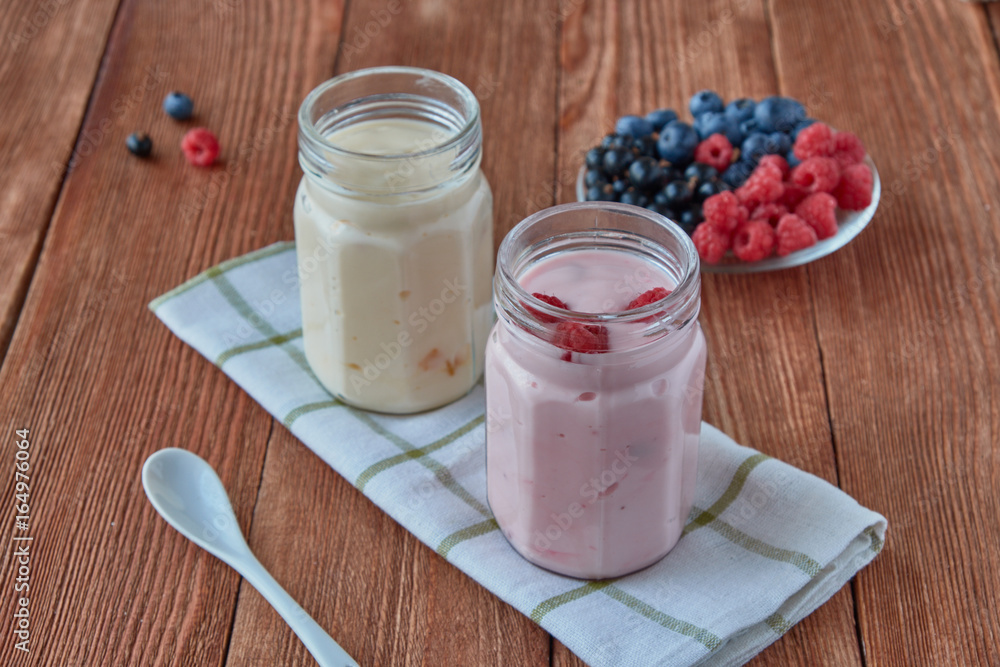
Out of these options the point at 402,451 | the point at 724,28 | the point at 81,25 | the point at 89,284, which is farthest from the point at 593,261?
the point at 81,25

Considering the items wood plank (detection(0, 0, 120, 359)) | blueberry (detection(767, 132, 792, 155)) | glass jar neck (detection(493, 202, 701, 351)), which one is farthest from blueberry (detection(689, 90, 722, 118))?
wood plank (detection(0, 0, 120, 359))

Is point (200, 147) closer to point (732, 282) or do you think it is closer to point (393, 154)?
point (393, 154)

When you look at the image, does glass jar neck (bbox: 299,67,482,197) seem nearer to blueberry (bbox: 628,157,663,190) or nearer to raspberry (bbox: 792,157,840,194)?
blueberry (bbox: 628,157,663,190)

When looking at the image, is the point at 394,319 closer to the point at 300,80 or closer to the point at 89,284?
the point at 89,284

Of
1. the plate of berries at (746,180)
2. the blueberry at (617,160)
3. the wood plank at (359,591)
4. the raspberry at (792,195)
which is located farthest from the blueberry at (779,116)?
the wood plank at (359,591)

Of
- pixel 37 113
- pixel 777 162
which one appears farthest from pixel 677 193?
pixel 37 113

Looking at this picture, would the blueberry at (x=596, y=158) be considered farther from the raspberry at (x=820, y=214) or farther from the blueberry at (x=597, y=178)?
the raspberry at (x=820, y=214)

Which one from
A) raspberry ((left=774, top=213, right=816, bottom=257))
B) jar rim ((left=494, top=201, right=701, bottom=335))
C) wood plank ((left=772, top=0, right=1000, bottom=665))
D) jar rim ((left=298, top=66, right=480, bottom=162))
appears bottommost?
wood plank ((left=772, top=0, right=1000, bottom=665))
